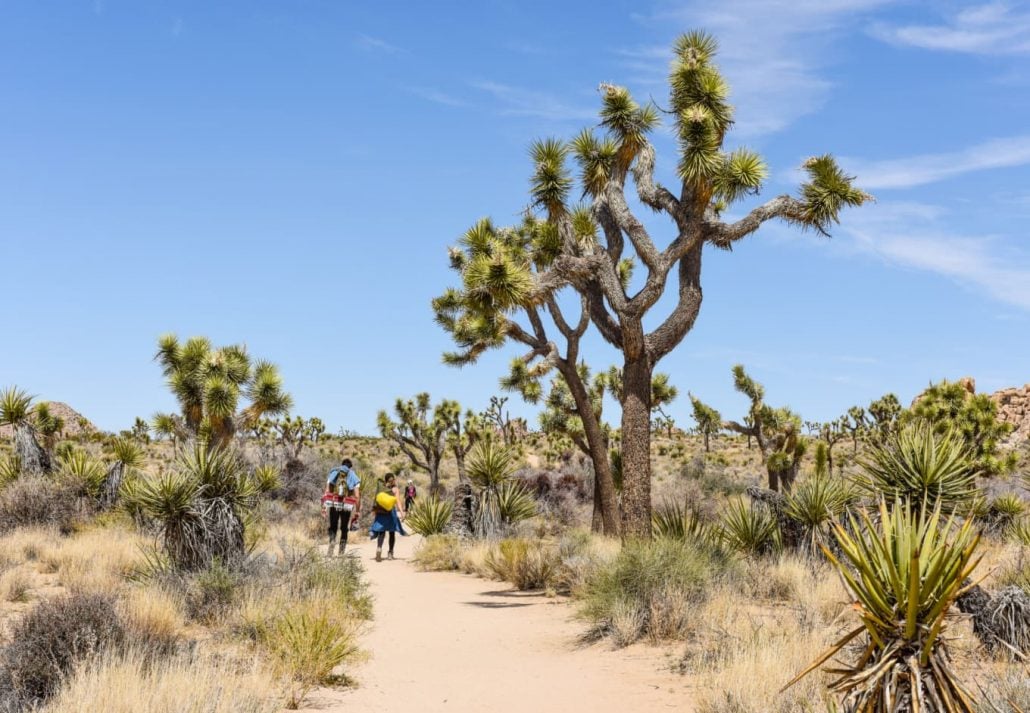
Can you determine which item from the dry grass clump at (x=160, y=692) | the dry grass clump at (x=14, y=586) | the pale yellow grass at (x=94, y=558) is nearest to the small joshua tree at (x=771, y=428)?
the pale yellow grass at (x=94, y=558)

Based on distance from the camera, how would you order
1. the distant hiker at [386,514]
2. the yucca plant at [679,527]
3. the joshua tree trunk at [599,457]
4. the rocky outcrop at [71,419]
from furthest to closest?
1. the rocky outcrop at [71,419]
2. the distant hiker at [386,514]
3. the joshua tree trunk at [599,457]
4. the yucca plant at [679,527]

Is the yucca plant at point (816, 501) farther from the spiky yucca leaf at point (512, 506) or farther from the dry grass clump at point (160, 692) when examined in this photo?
the dry grass clump at point (160, 692)

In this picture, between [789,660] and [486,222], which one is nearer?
[789,660]

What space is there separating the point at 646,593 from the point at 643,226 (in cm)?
681

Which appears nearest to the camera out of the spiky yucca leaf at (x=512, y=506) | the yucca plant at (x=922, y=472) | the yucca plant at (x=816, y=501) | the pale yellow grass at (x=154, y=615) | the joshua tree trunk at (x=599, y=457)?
the pale yellow grass at (x=154, y=615)

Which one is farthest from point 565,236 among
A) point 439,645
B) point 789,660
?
point 789,660

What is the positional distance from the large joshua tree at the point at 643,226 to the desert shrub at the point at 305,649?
616 centimetres

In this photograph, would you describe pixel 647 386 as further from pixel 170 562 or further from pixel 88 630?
pixel 88 630

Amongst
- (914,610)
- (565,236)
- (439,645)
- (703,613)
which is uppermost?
(565,236)

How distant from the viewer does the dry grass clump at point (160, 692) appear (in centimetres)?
501

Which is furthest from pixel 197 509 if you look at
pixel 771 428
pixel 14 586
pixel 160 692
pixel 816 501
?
pixel 771 428

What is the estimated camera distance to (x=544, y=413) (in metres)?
28.1

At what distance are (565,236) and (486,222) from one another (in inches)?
179

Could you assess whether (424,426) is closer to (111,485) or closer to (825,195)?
(111,485)
